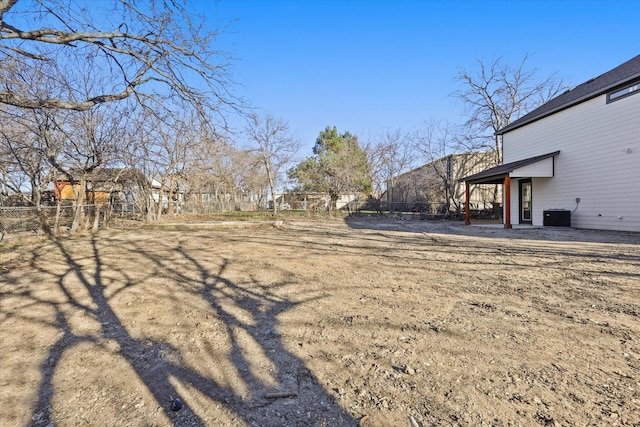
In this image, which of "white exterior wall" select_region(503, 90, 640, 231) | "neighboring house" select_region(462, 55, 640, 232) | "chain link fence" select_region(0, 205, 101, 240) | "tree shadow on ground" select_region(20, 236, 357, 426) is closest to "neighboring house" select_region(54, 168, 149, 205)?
"chain link fence" select_region(0, 205, 101, 240)

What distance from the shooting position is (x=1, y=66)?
447cm

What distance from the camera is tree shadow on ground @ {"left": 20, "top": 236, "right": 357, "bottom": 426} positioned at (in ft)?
5.62

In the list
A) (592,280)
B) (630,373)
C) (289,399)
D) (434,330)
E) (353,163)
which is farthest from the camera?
(353,163)

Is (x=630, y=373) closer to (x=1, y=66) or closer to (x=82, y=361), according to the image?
(x=82, y=361)

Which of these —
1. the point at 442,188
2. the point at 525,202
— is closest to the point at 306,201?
the point at 442,188

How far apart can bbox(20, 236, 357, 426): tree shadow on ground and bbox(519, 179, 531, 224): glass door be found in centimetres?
1401

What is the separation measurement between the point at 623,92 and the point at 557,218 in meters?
4.53

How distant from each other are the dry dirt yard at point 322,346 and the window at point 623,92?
25.0 feet

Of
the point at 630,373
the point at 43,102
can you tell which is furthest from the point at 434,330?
the point at 43,102

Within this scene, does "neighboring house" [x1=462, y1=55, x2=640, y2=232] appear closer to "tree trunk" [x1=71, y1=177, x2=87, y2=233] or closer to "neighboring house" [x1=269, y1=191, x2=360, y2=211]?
"neighboring house" [x1=269, y1=191, x2=360, y2=211]

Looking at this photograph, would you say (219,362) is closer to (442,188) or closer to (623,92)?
(623,92)

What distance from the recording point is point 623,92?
31.7ft

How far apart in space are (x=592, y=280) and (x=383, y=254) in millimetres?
3282

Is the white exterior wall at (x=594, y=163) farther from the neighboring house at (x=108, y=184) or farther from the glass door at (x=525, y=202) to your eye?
Result: the neighboring house at (x=108, y=184)
